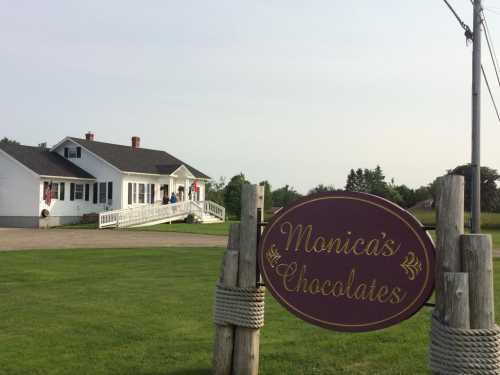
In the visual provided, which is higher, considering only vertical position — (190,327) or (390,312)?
(390,312)

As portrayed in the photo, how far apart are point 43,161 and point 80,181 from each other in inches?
110

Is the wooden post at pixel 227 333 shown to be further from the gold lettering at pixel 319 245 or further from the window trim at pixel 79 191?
the window trim at pixel 79 191

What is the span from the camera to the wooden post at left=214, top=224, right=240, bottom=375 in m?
5.07

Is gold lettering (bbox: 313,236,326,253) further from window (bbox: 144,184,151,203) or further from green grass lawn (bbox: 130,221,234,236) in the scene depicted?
window (bbox: 144,184,151,203)

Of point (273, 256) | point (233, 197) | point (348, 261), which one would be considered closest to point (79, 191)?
point (233, 197)

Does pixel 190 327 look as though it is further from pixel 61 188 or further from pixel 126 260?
pixel 61 188

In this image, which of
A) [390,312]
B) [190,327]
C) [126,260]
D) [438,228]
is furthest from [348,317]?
[126,260]

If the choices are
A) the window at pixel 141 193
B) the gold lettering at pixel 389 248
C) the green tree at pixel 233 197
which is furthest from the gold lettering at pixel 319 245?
the green tree at pixel 233 197

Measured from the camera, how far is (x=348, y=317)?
4426 millimetres

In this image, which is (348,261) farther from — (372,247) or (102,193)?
(102,193)

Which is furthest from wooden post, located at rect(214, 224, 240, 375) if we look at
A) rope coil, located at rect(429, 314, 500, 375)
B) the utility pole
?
the utility pole

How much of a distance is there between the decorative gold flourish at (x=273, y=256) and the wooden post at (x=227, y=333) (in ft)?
1.14

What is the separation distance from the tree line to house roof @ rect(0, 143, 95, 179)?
14450 millimetres

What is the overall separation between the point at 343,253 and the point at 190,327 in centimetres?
362
